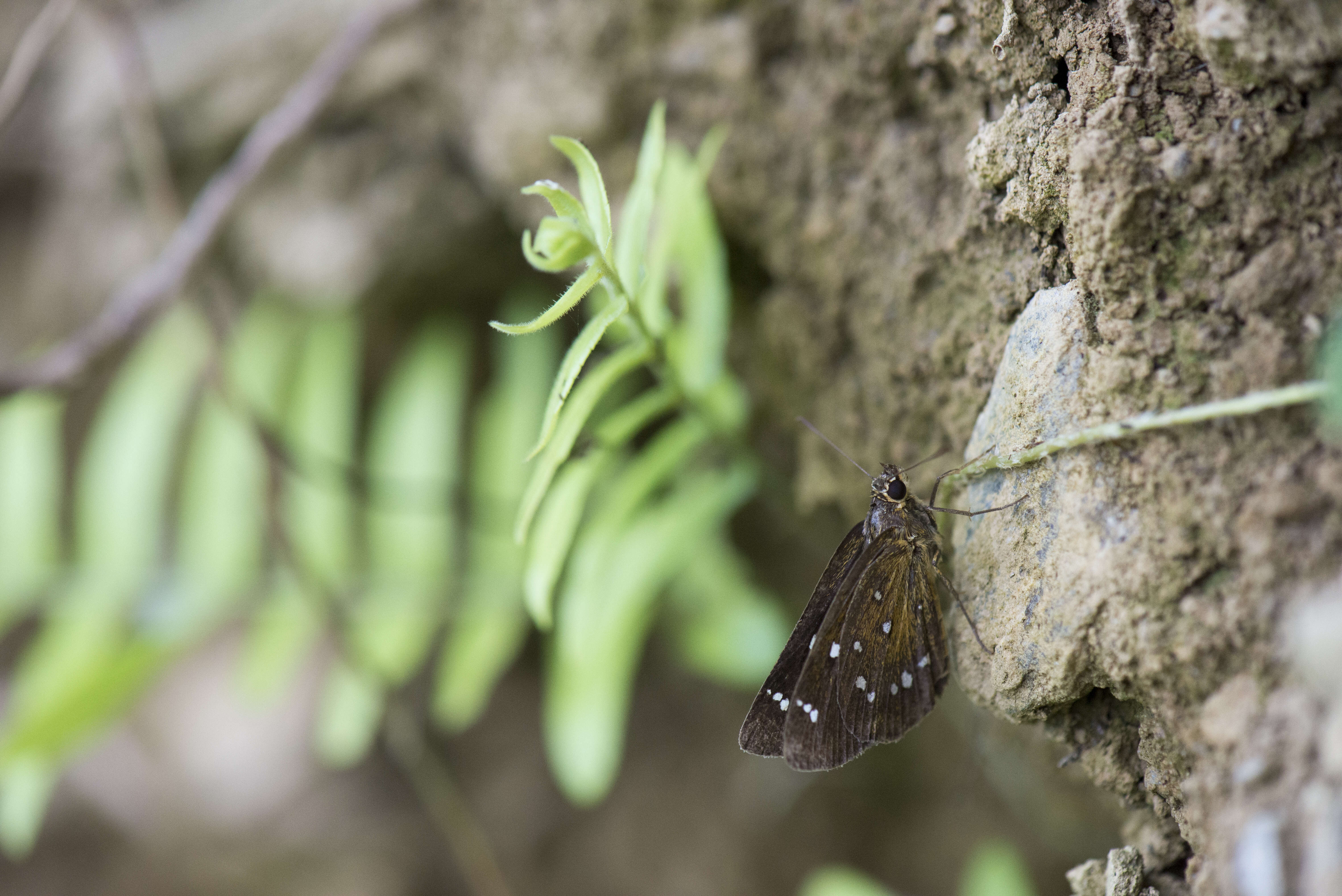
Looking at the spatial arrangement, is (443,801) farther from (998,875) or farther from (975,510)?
(975,510)

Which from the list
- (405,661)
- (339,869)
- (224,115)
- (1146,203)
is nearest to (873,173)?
(1146,203)

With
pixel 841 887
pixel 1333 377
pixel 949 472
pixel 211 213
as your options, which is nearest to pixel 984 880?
pixel 841 887

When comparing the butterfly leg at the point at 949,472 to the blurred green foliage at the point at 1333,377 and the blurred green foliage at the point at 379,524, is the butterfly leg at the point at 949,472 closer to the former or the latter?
the blurred green foliage at the point at 1333,377

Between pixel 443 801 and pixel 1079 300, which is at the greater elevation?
pixel 443 801

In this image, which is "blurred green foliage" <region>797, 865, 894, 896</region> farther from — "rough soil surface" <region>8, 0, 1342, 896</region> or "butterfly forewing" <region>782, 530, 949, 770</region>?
"rough soil surface" <region>8, 0, 1342, 896</region>

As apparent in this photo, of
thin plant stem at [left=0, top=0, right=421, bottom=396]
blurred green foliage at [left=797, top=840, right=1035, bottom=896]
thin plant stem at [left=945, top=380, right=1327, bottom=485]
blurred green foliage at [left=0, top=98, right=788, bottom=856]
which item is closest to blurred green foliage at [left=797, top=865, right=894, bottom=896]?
blurred green foliage at [left=797, top=840, right=1035, bottom=896]

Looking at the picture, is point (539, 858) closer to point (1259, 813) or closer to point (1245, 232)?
point (1259, 813)
